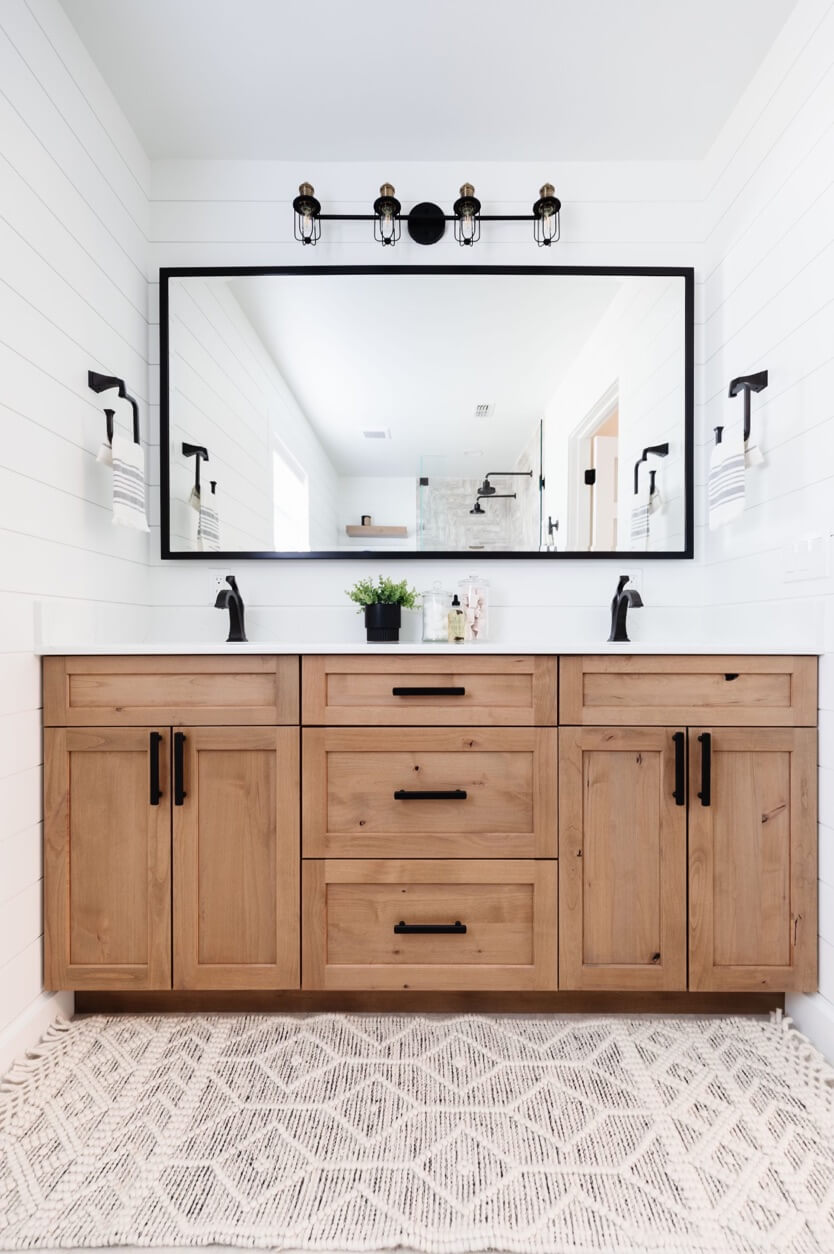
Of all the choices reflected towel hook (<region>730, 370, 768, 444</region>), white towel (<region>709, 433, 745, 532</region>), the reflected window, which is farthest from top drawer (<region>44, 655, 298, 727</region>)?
reflected towel hook (<region>730, 370, 768, 444</region>)

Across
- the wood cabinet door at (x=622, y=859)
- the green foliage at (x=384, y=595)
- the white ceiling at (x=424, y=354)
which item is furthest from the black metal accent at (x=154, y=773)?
the white ceiling at (x=424, y=354)

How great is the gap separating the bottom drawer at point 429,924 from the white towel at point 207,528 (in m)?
1.10

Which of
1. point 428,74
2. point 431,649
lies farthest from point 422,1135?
point 428,74

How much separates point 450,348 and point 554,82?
751mm

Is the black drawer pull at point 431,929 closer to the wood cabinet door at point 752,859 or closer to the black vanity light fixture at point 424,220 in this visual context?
the wood cabinet door at point 752,859

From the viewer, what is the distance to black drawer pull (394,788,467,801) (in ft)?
5.37

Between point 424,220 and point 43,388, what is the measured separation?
1.31 metres

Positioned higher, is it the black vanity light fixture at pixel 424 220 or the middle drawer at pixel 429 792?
the black vanity light fixture at pixel 424 220

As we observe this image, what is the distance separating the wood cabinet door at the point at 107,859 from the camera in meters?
1.62

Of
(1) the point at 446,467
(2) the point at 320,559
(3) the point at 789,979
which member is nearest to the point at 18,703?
(2) the point at 320,559

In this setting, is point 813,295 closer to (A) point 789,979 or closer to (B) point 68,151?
(A) point 789,979

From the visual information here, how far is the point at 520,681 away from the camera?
165cm

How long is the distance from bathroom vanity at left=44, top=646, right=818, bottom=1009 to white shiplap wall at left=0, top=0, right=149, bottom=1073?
9 centimetres

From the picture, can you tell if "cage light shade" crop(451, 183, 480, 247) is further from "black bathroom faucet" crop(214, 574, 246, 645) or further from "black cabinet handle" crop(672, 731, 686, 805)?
"black cabinet handle" crop(672, 731, 686, 805)
